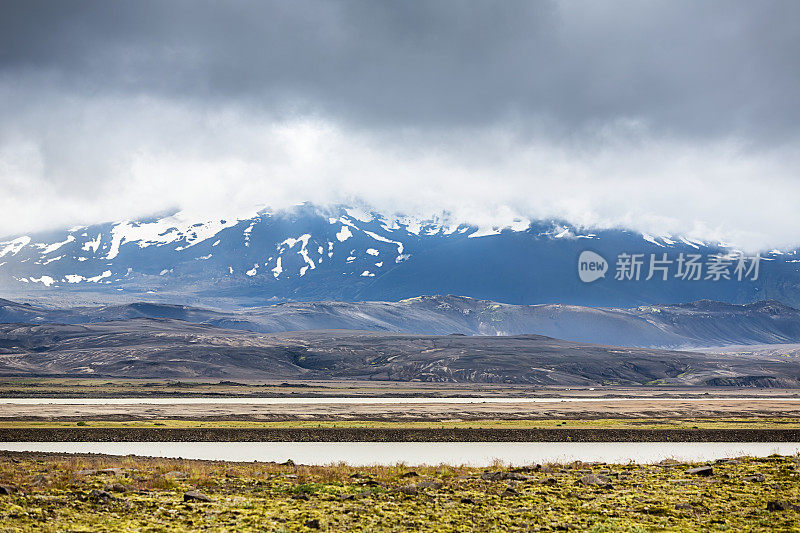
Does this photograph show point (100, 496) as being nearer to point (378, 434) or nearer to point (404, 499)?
point (404, 499)

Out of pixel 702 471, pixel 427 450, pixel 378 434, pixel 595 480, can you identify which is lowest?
pixel 378 434

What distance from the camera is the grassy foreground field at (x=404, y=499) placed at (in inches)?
821

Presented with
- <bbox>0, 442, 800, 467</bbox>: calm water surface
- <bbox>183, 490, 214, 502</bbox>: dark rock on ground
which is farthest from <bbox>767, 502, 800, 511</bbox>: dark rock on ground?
<bbox>0, 442, 800, 467</bbox>: calm water surface

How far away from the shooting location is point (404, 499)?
24.4 metres

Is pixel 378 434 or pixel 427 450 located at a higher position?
pixel 427 450

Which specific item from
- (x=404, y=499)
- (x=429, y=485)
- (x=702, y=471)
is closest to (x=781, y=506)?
(x=702, y=471)

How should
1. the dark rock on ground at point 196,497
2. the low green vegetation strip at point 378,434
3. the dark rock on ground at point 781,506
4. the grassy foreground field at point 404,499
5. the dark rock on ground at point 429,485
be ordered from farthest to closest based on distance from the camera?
the low green vegetation strip at point 378,434, the dark rock on ground at point 429,485, the dark rock on ground at point 196,497, the dark rock on ground at point 781,506, the grassy foreground field at point 404,499

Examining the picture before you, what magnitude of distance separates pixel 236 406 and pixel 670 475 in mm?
79347

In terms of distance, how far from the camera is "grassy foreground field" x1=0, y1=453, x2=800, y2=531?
20844mm

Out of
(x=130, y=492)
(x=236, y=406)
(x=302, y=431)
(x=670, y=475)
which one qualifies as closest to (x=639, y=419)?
(x=302, y=431)

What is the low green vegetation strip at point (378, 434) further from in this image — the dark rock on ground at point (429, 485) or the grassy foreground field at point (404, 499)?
the dark rock on ground at point (429, 485)

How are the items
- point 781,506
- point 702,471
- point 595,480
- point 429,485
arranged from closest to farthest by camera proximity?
point 781,506 < point 429,485 < point 595,480 < point 702,471

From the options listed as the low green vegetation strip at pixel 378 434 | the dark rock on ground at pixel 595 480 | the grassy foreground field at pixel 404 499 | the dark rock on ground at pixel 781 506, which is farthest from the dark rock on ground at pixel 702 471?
the low green vegetation strip at pixel 378 434

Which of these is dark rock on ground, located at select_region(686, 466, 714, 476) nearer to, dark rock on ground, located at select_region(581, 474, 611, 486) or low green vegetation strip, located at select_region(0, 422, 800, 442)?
dark rock on ground, located at select_region(581, 474, 611, 486)
